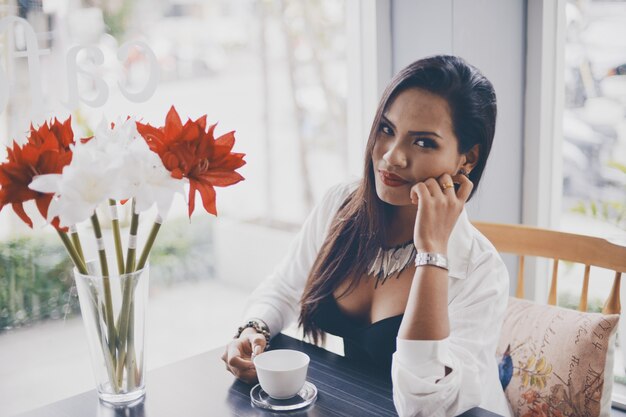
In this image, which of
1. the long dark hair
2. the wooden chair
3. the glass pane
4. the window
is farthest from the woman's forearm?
the window

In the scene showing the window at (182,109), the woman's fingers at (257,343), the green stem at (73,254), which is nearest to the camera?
the green stem at (73,254)

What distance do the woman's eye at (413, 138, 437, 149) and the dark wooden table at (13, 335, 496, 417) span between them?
48cm

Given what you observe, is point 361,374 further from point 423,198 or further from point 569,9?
point 569,9

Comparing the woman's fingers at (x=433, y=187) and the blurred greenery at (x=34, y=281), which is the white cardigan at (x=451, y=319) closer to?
the woman's fingers at (x=433, y=187)

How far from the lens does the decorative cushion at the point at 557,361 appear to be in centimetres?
147

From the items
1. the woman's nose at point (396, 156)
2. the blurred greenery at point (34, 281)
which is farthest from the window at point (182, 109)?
the woman's nose at point (396, 156)

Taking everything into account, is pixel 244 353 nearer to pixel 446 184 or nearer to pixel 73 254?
pixel 73 254

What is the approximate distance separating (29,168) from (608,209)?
1.71 metres

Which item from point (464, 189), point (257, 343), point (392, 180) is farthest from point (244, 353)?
point (464, 189)

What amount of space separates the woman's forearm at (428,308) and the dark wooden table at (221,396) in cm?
13

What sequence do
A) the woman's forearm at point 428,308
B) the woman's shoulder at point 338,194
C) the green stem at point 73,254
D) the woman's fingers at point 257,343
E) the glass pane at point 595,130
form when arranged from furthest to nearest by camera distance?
the glass pane at point 595,130 < the woman's shoulder at point 338,194 < the woman's fingers at point 257,343 < the woman's forearm at point 428,308 < the green stem at point 73,254

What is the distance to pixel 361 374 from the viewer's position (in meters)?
1.36

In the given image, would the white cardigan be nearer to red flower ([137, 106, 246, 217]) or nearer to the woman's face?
the woman's face

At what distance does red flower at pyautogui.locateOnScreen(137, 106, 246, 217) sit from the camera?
1.12 meters
